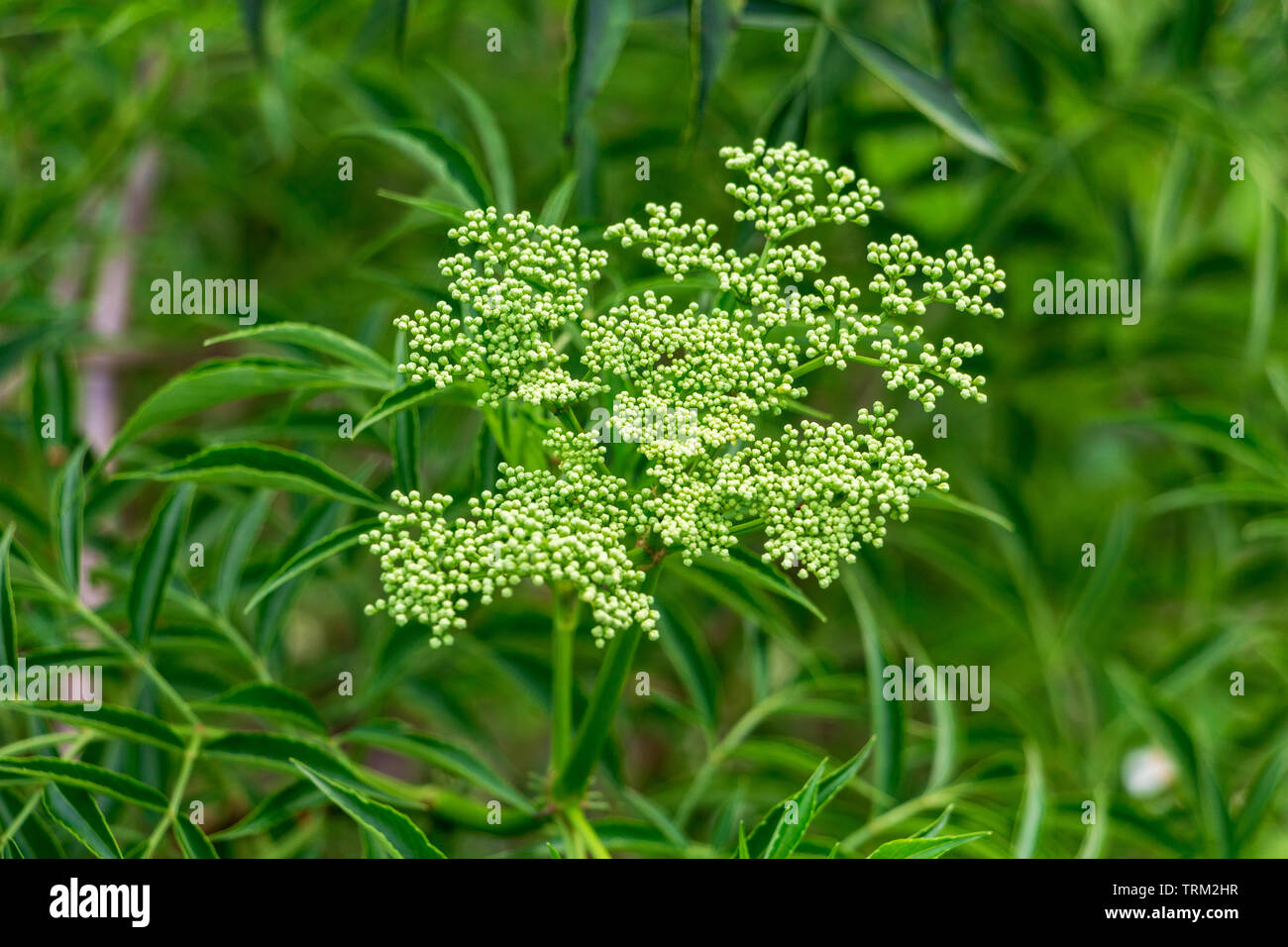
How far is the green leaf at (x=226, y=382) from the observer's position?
806 mm

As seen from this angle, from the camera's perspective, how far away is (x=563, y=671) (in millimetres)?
853

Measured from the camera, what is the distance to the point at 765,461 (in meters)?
0.70

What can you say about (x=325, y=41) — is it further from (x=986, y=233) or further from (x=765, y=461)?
(x=765, y=461)

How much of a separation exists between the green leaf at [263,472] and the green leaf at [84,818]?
254 millimetres

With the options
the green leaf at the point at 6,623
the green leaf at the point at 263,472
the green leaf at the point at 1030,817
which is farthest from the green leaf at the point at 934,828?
the green leaf at the point at 6,623

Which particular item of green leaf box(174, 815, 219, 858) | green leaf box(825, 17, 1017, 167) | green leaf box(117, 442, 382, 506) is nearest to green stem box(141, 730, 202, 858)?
green leaf box(174, 815, 219, 858)

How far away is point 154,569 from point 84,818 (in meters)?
0.22

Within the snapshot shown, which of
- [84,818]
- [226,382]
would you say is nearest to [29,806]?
[84,818]

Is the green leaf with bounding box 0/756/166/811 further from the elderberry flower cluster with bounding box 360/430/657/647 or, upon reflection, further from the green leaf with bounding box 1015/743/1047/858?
the green leaf with bounding box 1015/743/1047/858

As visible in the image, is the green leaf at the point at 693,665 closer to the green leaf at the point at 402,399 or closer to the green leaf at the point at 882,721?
the green leaf at the point at 882,721

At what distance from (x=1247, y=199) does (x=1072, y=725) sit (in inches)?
34.6

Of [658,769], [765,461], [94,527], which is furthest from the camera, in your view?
[658,769]

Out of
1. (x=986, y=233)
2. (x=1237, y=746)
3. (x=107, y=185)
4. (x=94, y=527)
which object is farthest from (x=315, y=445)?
(x=1237, y=746)

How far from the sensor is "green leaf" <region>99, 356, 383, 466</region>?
81cm
